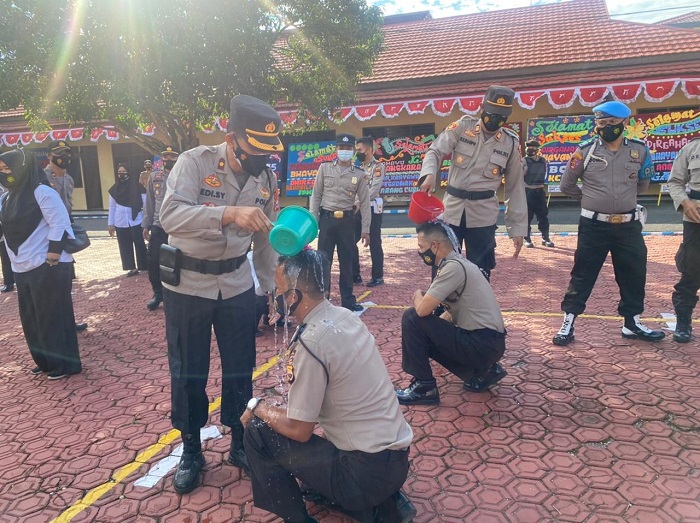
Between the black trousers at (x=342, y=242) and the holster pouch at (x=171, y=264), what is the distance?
326 cm

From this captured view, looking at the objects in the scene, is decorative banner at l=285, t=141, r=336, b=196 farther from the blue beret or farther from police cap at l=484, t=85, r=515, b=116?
the blue beret

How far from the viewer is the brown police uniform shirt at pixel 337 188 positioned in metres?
6.13

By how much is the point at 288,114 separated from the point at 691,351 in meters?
11.9

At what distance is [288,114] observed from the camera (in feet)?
46.8

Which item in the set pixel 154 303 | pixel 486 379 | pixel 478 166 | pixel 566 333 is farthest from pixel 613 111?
pixel 154 303

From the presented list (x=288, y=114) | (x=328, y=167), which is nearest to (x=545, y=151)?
(x=288, y=114)

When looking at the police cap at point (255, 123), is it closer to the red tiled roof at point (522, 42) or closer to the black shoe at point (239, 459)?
the black shoe at point (239, 459)

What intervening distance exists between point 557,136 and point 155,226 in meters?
11.4

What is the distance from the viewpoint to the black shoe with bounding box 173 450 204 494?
2854mm

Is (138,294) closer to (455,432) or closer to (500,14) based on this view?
(455,432)

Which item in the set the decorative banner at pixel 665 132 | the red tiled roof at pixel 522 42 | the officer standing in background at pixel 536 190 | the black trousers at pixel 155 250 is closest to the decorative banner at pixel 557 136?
the decorative banner at pixel 665 132

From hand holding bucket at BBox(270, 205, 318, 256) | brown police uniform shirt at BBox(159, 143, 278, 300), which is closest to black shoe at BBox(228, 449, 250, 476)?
brown police uniform shirt at BBox(159, 143, 278, 300)

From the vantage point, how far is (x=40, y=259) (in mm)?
4449

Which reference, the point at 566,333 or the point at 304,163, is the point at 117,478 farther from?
the point at 304,163
